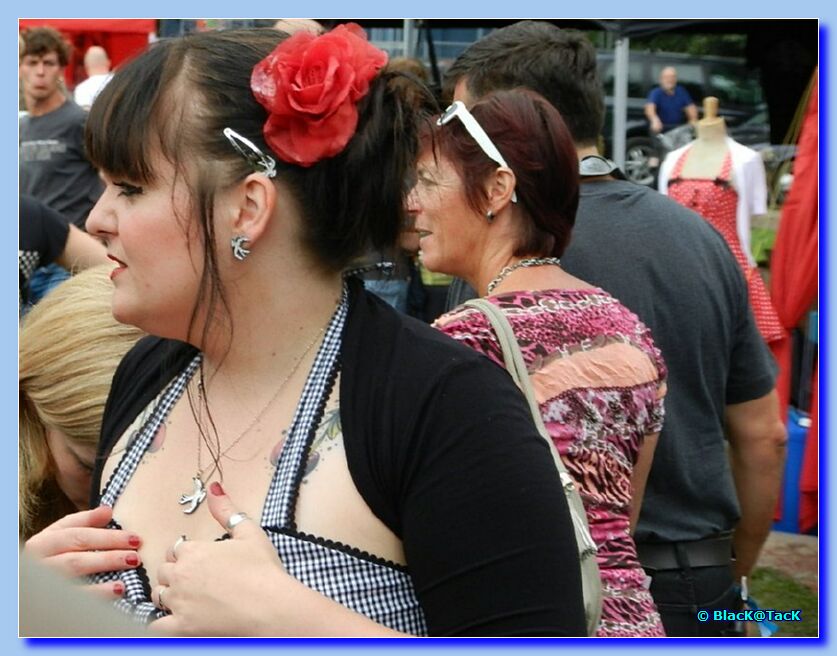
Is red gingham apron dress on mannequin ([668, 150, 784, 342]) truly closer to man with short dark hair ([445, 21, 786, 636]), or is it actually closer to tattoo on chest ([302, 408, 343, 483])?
man with short dark hair ([445, 21, 786, 636])

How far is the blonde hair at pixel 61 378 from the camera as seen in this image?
212 centimetres

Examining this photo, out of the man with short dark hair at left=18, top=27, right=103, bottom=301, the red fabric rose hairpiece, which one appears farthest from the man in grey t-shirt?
the red fabric rose hairpiece

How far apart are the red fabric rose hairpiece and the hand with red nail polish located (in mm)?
537

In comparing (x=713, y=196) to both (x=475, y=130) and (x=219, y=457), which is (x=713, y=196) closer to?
(x=475, y=130)

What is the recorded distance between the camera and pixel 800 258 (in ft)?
14.5

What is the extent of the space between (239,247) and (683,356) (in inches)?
54.5

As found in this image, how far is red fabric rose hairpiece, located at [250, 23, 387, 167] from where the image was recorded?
1.40 m

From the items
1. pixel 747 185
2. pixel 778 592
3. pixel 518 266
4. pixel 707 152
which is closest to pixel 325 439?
pixel 518 266

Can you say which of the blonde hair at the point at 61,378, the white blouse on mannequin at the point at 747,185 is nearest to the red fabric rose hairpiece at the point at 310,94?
the blonde hair at the point at 61,378

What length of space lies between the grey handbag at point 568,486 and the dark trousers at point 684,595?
812 mm

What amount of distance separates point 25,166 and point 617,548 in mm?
5031

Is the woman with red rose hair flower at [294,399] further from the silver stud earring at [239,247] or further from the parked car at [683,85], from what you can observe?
the parked car at [683,85]

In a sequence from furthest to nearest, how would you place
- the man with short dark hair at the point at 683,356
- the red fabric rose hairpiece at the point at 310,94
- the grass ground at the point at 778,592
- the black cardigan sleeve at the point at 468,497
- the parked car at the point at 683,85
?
the parked car at the point at 683,85
the grass ground at the point at 778,592
the man with short dark hair at the point at 683,356
the red fabric rose hairpiece at the point at 310,94
the black cardigan sleeve at the point at 468,497

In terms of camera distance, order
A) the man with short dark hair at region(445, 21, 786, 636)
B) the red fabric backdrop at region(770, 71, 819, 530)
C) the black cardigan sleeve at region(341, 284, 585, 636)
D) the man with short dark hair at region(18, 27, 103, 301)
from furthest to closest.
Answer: the man with short dark hair at region(18, 27, 103, 301) → the red fabric backdrop at region(770, 71, 819, 530) → the man with short dark hair at region(445, 21, 786, 636) → the black cardigan sleeve at region(341, 284, 585, 636)
